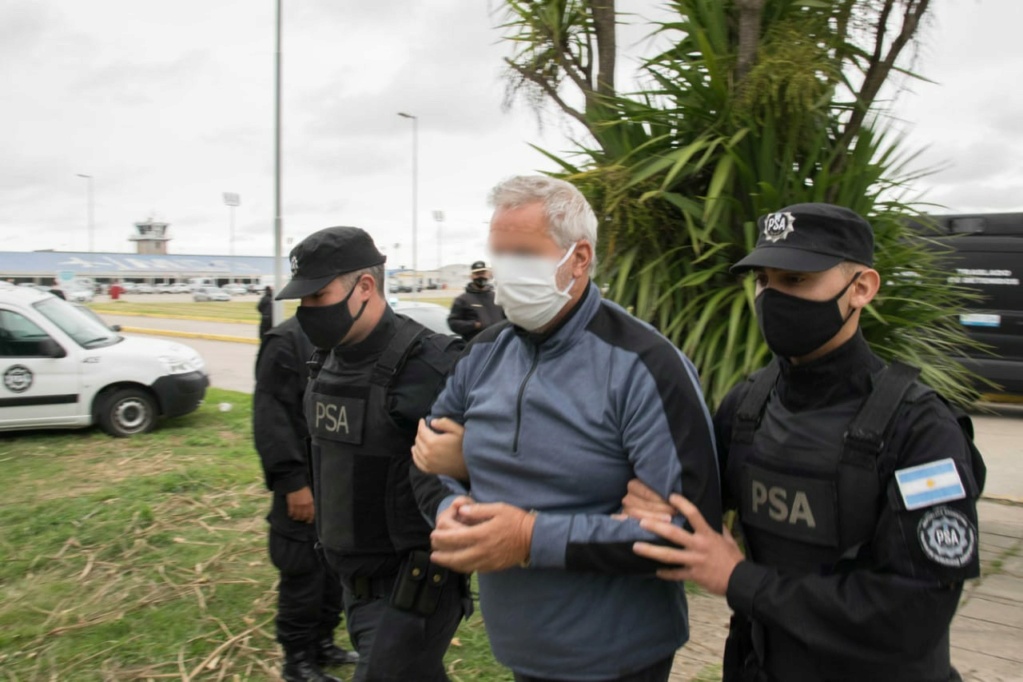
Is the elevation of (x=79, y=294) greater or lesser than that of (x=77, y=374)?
greater

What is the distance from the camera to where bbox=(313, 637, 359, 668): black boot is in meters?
3.68

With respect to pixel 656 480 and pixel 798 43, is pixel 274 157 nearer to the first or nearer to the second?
pixel 798 43

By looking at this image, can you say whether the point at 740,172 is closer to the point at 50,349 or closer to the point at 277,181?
the point at 50,349

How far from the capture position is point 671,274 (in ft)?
13.8

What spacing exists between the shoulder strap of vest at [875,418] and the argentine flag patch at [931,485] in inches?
3.2

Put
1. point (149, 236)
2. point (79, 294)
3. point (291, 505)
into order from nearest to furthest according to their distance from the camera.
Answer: point (291, 505)
point (79, 294)
point (149, 236)

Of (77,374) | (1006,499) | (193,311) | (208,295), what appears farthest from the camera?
(208,295)

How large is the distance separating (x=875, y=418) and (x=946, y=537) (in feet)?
0.83

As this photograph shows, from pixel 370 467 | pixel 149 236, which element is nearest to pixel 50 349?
pixel 370 467

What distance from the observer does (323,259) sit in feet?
8.79

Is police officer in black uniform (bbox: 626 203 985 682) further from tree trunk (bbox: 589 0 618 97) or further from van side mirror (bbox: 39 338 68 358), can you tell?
van side mirror (bbox: 39 338 68 358)

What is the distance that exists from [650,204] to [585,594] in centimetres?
265

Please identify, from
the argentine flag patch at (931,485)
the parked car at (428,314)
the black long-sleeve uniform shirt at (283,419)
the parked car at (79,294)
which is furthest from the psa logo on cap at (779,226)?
the parked car at (79,294)

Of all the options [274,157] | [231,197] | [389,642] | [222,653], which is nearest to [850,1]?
[389,642]
